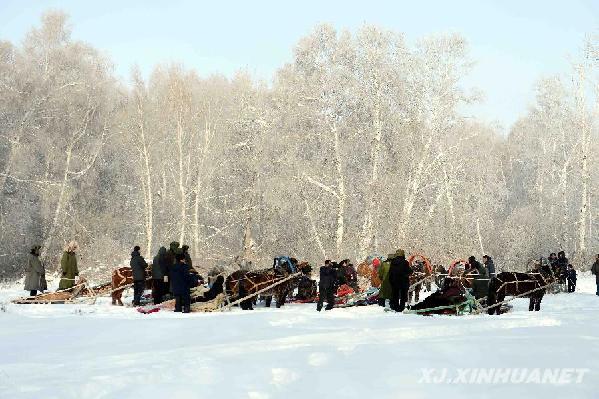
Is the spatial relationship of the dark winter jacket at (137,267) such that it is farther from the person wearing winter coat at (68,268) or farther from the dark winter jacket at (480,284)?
the dark winter jacket at (480,284)

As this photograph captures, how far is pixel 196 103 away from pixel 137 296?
788 inches

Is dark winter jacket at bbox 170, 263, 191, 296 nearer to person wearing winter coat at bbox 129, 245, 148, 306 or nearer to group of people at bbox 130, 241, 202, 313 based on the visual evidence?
group of people at bbox 130, 241, 202, 313

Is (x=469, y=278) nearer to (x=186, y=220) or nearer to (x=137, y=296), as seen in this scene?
(x=137, y=296)

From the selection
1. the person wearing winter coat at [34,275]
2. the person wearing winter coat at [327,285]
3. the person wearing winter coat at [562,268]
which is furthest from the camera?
the person wearing winter coat at [562,268]

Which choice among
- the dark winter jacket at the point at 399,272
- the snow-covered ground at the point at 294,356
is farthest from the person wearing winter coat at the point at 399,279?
the snow-covered ground at the point at 294,356

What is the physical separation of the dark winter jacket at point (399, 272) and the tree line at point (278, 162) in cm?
1181

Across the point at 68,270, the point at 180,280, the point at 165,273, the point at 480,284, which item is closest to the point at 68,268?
the point at 68,270

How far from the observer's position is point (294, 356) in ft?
31.3

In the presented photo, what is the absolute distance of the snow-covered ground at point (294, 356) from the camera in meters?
7.82

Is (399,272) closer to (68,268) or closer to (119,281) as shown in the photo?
(119,281)

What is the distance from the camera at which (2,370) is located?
873 centimetres

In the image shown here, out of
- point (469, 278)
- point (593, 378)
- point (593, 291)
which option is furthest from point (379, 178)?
point (593, 378)

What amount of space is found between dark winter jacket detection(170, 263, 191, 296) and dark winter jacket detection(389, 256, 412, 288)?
13.2 ft

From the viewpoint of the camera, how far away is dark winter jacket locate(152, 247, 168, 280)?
17.3 meters
